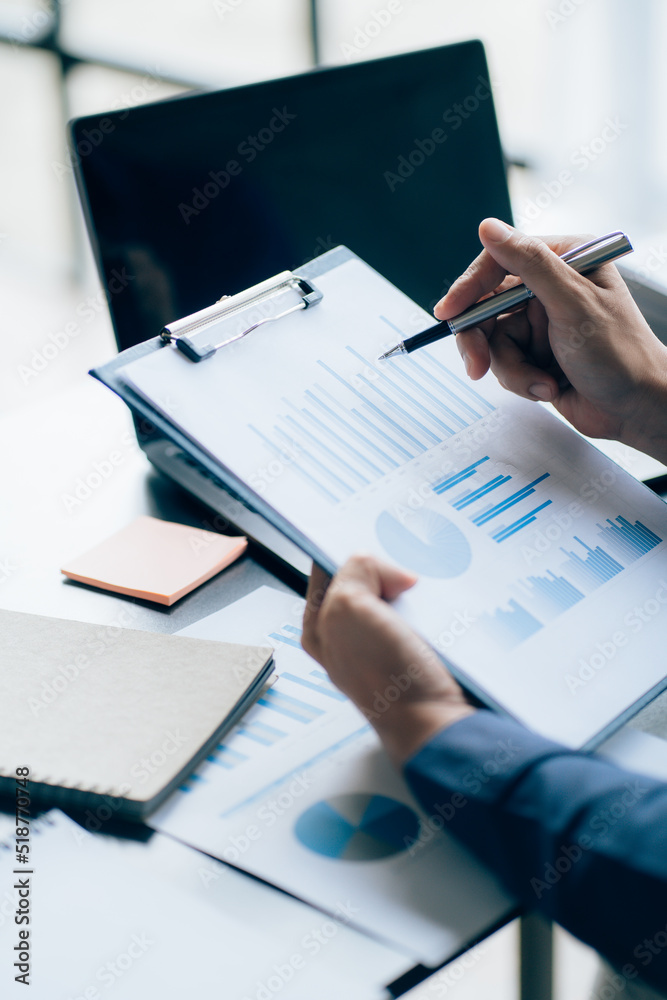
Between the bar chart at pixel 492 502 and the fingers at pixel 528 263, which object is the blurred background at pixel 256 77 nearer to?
the fingers at pixel 528 263

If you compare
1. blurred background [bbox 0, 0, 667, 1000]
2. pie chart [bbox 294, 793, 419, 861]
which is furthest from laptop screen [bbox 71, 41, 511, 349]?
blurred background [bbox 0, 0, 667, 1000]

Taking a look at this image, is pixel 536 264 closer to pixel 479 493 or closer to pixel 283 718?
pixel 479 493

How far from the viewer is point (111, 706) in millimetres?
602

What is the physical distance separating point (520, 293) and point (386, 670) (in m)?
0.40

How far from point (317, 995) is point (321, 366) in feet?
1.50

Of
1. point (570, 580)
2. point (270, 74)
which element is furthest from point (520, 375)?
point (270, 74)

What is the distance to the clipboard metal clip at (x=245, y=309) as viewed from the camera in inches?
27.2

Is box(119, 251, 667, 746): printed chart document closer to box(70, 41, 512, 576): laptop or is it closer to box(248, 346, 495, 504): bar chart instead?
box(248, 346, 495, 504): bar chart

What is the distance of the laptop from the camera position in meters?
0.84

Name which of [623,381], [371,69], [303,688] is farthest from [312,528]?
[371,69]

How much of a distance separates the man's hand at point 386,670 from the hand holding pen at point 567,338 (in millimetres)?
279

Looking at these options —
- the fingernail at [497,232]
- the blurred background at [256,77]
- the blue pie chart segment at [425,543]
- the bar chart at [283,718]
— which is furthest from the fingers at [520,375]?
the blurred background at [256,77]

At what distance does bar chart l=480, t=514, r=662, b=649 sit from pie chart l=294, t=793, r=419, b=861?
130 mm

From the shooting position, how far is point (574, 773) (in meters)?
0.49
